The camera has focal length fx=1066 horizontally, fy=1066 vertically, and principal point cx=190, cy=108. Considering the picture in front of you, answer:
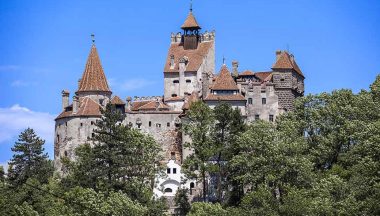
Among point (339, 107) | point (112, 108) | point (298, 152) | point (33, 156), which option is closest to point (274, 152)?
point (298, 152)

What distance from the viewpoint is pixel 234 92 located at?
392ft

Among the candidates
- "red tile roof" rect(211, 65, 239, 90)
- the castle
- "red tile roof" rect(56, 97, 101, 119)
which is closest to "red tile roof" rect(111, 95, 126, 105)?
the castle

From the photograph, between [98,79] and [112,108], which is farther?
[98,79]

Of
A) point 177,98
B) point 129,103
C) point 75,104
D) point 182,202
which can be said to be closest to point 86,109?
point 75,104

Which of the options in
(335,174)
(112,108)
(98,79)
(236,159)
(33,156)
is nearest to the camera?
(335,174)

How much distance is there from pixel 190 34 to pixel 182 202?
3229 cm

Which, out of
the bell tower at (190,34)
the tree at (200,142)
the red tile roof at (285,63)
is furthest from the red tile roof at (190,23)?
the tree at (200,142)

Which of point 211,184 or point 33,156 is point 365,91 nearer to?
point 211,184

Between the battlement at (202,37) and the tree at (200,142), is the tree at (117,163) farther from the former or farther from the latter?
the battlement at (202,37)

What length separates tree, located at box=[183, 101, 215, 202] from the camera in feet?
343

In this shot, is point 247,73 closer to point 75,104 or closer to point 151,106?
point 151,106

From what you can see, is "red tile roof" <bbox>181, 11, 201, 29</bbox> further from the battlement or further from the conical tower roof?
the conical tower roof

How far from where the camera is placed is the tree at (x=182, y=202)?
106312 millimetres

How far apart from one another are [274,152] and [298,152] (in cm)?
233
